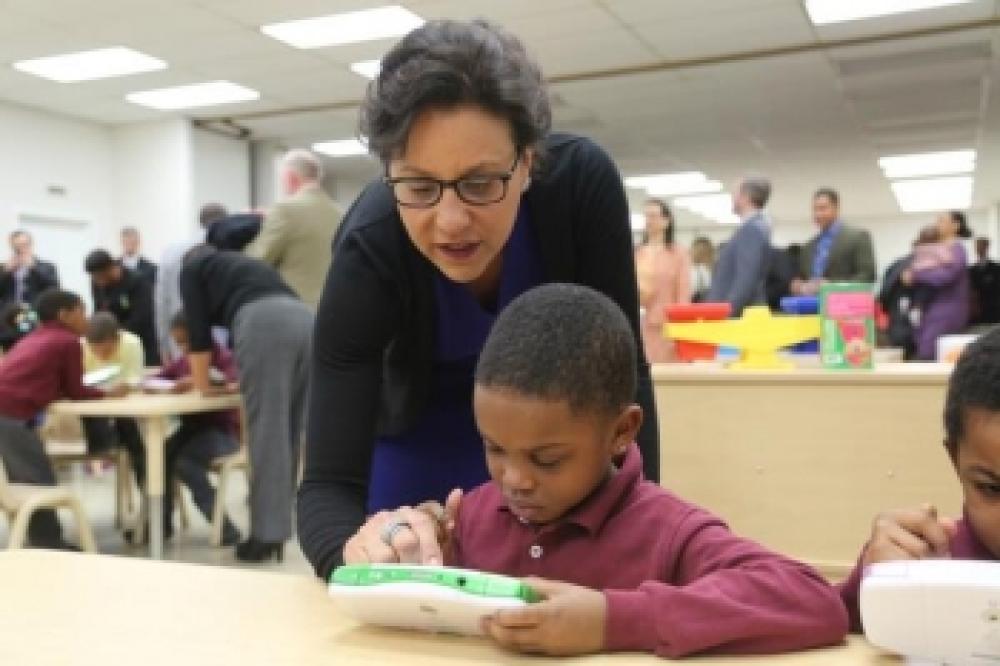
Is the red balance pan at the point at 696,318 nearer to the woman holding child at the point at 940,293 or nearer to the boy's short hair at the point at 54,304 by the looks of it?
the boy's short hair at the point at 54,304

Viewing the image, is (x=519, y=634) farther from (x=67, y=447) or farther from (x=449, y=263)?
(x=67, y=447)

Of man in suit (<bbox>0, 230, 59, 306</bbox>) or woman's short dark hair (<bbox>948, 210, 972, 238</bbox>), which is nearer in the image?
woman's short dark hair (<bbox>948, 210, 972, 238</bbox>)

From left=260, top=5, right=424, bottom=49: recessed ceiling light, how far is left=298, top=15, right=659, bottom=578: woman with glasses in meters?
4.93

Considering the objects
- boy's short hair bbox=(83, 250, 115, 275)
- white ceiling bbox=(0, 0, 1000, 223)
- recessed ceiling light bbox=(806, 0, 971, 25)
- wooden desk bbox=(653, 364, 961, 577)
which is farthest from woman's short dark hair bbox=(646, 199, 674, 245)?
boy's short hair bbox=(83, 250, 115, 275)

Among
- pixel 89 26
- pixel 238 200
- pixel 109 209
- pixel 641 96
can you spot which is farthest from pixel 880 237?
pixel 89 26

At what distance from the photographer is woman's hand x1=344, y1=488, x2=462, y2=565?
2.97ft

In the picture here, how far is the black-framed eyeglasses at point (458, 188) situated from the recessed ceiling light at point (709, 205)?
43.6ft

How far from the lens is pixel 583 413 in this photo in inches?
35.7

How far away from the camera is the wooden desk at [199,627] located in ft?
2.42

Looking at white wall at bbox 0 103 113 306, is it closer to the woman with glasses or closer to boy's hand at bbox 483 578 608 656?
the woman with glasses

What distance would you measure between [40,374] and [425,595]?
3.46m

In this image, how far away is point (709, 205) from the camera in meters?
15.9

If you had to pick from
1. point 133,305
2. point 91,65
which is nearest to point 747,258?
point 133,305

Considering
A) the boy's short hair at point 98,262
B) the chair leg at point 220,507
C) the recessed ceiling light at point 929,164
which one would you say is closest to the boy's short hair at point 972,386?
the chair leg at point 220,507
